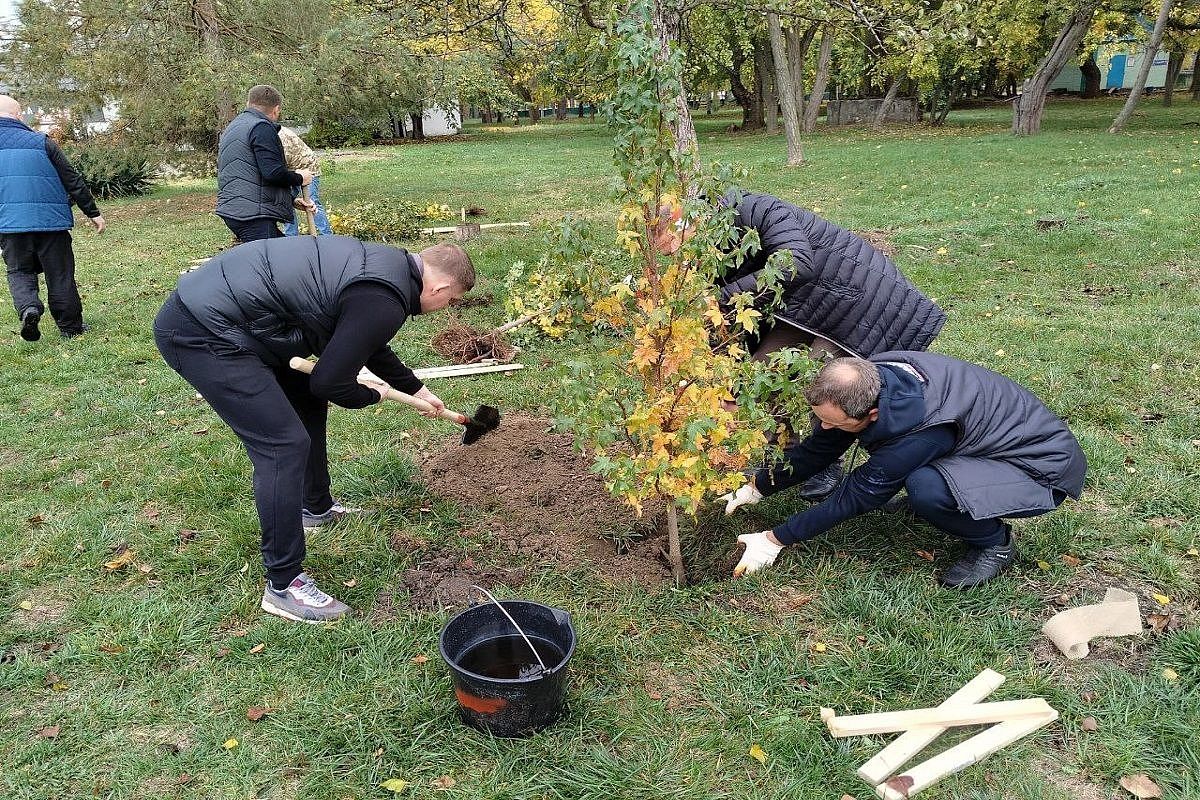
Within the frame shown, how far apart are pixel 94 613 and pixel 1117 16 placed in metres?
23.6

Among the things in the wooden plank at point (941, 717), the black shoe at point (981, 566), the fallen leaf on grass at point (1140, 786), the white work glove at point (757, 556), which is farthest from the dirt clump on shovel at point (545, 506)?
the fallen leaf on grass at point (1140, 786)

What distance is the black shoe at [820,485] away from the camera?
12.8 feet

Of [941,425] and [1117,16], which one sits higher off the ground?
[1117,16]

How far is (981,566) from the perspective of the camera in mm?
3133

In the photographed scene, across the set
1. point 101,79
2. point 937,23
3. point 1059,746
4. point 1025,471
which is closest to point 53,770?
point 1059,746

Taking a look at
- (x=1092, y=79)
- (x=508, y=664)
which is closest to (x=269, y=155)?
(x=508, y=664)

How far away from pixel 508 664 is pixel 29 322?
18.7ft

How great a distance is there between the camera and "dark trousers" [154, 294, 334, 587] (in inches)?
109

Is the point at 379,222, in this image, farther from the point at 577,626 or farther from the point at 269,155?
the point at 577,626

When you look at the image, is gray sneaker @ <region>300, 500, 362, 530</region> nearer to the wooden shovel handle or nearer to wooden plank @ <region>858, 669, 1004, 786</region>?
the wooden shovel handle

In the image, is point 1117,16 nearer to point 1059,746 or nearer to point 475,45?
point 475,45

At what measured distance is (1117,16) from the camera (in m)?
18.9

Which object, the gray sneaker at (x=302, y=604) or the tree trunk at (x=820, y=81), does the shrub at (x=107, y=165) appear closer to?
the gray sneaker at (x=302, y=604)

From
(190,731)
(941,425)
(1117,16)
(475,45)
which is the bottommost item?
(190,731)
